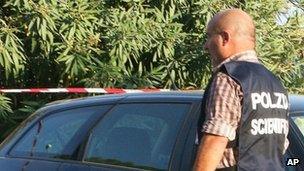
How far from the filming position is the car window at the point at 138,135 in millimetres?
3512

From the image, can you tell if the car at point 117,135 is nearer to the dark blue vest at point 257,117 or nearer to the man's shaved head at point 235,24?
the dark blue vest at point 257,117

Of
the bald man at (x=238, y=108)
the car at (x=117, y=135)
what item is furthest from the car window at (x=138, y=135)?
the bald man at (x=238, y=108)

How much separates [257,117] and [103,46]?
6.02 m

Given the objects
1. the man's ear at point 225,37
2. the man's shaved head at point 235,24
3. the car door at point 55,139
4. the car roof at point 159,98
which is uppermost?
the man's shaved head at point 235,24

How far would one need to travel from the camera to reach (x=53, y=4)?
8.24 metres

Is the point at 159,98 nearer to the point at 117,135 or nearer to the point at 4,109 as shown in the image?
the point at 117,135

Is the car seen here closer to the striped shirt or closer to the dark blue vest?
the dark blue vest

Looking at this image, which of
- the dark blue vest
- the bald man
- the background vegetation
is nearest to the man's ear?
the bald man

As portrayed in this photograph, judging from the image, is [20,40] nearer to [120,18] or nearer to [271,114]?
[120,18]

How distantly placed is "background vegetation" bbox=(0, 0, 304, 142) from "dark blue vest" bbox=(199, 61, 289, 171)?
17.9 feet

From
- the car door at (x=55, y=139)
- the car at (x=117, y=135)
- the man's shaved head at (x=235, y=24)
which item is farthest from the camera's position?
the car door at (x=55, y=139)

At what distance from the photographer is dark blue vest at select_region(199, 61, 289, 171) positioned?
2713 millimetres

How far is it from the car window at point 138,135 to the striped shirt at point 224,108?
0.78 meters

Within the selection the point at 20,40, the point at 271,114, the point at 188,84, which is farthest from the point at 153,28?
the point at 271,114
